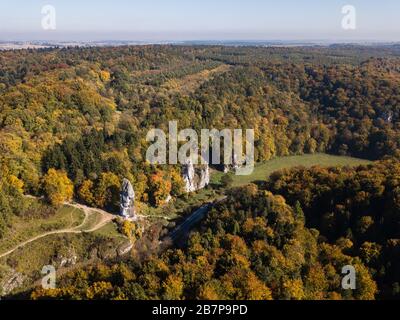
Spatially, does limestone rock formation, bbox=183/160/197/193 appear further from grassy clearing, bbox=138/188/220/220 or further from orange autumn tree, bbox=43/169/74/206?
orange autumn tree, bbox=43/169/74/206

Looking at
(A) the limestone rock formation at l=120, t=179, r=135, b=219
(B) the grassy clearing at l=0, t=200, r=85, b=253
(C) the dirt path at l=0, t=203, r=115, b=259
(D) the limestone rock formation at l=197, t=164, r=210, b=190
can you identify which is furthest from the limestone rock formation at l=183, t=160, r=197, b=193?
(B) the grassy clearing at l=0, t=200, r=85, b=253

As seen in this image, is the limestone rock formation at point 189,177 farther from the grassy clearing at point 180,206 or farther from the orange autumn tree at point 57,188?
the orange autumn tree at point 57,188

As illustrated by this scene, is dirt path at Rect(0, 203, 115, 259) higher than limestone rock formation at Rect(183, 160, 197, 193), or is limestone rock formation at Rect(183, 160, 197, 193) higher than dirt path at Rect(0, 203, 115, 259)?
limestone rock formation at Rect(183, 160, 197, 193)

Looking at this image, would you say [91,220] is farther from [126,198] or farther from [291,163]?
[291,163]

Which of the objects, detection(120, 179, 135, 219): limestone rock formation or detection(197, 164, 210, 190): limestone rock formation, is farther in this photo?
detection(197, 164, 210, 190): limestone rock formation

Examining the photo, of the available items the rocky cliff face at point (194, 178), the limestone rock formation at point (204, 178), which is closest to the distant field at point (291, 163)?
the limestone rock formation at point (204, 178)

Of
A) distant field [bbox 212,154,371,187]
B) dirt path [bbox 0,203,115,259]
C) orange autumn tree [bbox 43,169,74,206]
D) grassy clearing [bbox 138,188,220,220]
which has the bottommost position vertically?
grassy clearing [bbox 138,188,220,220]
